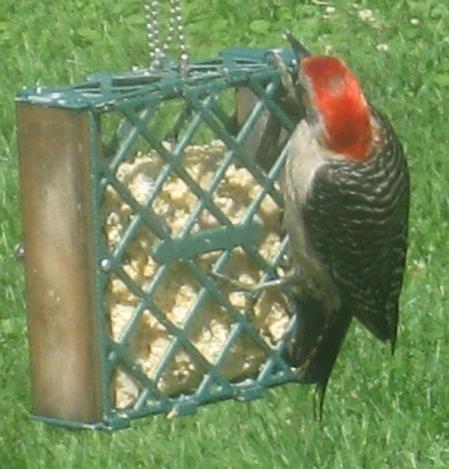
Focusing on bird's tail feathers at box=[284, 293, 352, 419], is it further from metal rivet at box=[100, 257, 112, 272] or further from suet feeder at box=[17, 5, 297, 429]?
metal rivet at box=[100, 257, 112, 272]

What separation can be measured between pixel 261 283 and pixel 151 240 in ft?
1.39

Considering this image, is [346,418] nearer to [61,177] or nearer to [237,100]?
[237,100]

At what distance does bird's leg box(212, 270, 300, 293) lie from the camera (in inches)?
206

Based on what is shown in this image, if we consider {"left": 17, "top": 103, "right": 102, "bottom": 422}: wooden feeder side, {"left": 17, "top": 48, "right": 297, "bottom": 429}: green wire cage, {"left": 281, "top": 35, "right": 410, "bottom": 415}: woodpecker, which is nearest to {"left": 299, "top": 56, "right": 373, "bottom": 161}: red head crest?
{"left": 281, "top": 35, "right": 410, "bottom": 415}: woodpecker

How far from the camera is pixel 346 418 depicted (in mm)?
5676

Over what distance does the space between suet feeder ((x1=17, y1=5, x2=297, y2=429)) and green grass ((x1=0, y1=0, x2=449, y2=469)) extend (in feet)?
0.91

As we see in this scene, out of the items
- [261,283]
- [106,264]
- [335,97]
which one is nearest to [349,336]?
[261,283]

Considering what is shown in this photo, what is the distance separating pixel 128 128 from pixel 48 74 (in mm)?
4170

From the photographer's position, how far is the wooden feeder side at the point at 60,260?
475 centimetres

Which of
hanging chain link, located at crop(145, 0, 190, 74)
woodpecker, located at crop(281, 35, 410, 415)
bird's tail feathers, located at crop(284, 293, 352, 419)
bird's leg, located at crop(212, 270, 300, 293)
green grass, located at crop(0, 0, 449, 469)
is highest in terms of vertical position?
hanging chain link, located at crop(145, 0, 190, 74)

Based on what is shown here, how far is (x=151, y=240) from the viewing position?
506cm

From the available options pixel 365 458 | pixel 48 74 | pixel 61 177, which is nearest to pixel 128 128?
pixel 61 177

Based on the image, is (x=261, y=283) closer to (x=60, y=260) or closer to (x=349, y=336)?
(x=60, y=260)

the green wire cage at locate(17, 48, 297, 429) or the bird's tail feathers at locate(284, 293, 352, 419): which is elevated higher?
the green wire cage at locate(17, 48, 297, 429)
